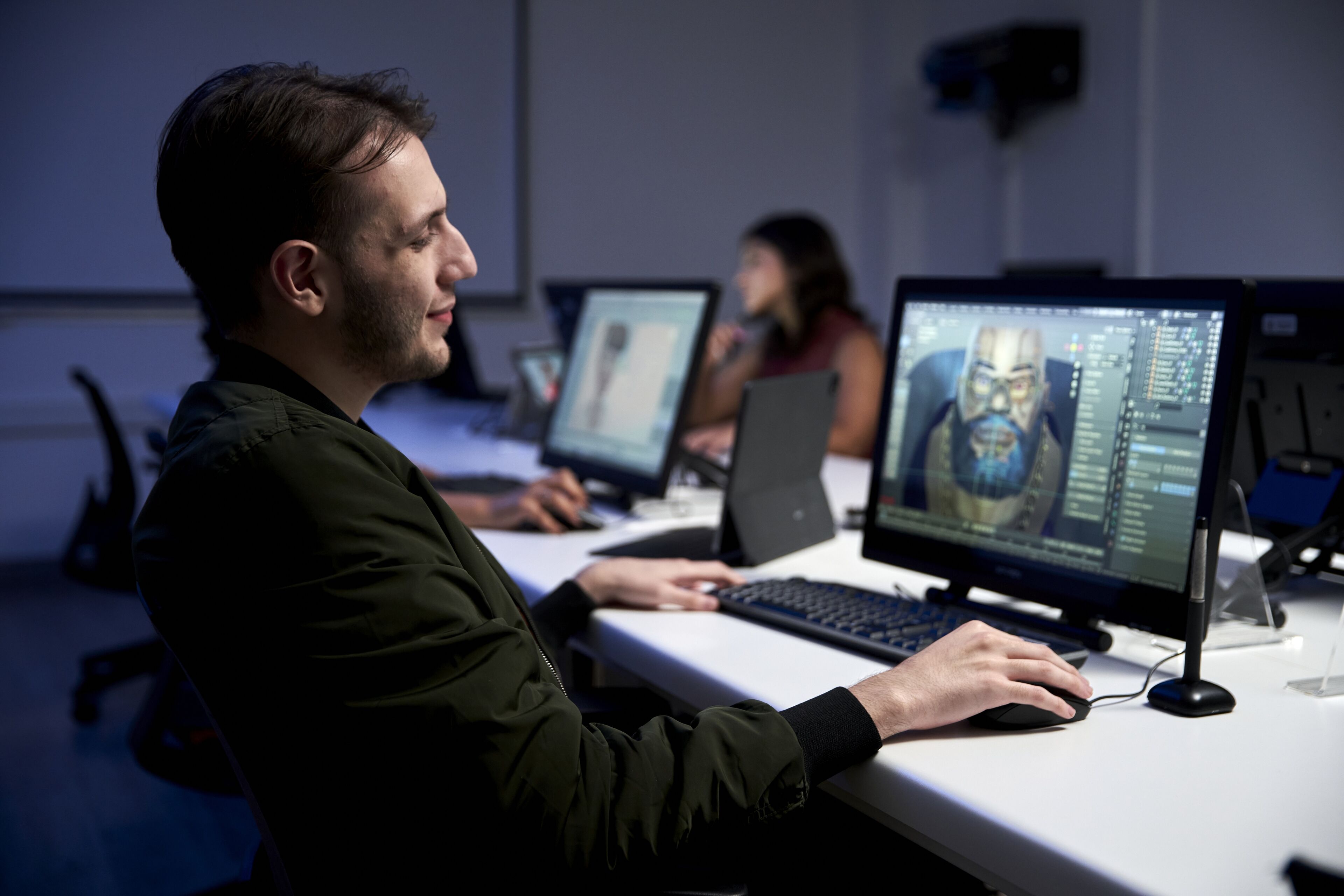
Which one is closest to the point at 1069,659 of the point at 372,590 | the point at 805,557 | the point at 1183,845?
the point at 1183,845

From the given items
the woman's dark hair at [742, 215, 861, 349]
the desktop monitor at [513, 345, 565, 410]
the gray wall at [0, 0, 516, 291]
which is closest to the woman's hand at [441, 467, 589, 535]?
the desktop monitor at [513, 345, 565, 410]

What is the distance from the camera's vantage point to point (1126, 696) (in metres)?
1.08

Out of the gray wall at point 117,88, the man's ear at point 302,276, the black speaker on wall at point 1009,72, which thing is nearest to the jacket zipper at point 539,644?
the man's ear at point 302,276

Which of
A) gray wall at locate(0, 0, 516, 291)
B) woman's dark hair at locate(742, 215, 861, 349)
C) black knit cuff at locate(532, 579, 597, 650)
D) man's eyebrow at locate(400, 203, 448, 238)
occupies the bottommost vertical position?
black knit cuff at locate(532, 579, 597, 650)

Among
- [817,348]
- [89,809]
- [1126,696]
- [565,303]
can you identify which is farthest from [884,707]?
[817,348]

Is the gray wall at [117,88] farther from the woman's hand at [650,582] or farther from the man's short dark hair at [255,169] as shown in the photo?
the man's short dark hair at [255,169]

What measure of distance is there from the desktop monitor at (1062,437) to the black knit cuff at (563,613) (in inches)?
15.2

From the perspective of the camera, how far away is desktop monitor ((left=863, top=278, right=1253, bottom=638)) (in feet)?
3.68

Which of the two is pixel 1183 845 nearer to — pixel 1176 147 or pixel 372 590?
pixel 372 590

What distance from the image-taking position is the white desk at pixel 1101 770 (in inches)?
30.3

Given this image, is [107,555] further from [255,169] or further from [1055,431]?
[1055,431]

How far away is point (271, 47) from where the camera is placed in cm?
461

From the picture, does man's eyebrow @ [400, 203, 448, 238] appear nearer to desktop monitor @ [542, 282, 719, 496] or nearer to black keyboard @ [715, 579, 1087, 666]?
black keyboard @ [715, 579, 1087, 666]

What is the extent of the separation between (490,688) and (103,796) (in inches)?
86.5
